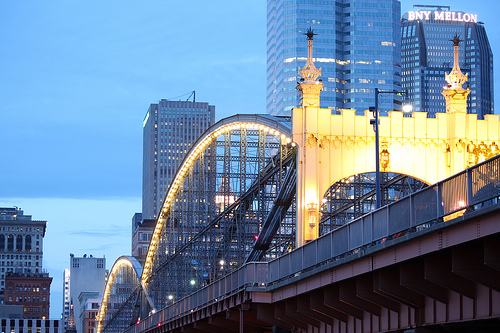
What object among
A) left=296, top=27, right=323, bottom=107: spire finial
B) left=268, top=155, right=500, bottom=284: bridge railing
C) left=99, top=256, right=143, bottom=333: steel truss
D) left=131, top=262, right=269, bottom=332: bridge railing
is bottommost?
left=131, top=262, right=269, bottom=332: bridge railing

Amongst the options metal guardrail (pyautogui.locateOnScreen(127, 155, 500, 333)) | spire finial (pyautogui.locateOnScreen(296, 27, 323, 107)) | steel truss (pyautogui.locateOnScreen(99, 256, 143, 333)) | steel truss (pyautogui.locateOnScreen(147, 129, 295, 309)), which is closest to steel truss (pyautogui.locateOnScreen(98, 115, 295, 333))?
steel truss (pyautogui.locateOnScreen(147, 129, 295, 309))

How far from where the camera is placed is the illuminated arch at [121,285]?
13200 cm

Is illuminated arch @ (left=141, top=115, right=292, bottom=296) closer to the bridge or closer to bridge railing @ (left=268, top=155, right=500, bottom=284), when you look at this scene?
the bridge

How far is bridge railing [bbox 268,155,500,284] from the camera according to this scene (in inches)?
913

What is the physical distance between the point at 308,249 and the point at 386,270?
734 cm

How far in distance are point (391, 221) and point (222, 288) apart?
23003 millimetres

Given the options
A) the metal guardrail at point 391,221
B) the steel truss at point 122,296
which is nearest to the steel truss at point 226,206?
the metal guardrail at point 391,221

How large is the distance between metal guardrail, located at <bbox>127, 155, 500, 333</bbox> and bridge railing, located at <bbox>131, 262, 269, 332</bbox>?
0.04 meters

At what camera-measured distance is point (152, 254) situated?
112 m

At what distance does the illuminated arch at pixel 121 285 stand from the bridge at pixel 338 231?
17.9 metres

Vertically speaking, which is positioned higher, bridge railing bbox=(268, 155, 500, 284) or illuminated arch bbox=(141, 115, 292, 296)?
illuminated arch bbox=(141, 115, 292, 296)

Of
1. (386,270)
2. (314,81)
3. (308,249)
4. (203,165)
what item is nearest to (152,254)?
(203,165)

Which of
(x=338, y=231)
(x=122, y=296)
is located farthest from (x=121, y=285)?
(x=338, y=231)

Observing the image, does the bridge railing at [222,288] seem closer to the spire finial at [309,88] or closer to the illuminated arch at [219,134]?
the spire finial at [309,88]
